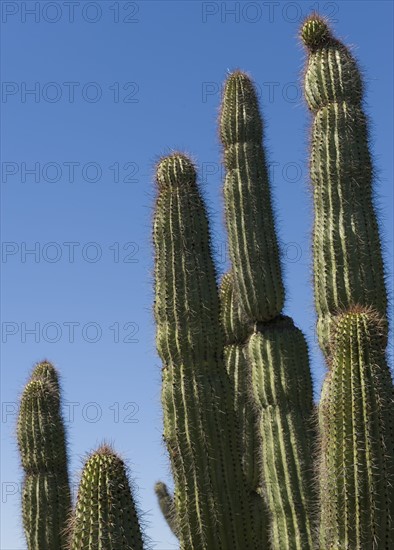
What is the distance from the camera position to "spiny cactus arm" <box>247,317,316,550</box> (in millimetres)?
7863

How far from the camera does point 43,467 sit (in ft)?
28.3

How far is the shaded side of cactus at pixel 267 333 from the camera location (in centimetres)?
792

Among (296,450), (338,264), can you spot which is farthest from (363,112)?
(296,450)

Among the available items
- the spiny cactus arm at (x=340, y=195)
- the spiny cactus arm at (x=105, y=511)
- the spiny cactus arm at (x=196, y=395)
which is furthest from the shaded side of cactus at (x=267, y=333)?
the spiny cactus arm at (x=105, y=511)

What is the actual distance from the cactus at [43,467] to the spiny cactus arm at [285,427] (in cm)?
188

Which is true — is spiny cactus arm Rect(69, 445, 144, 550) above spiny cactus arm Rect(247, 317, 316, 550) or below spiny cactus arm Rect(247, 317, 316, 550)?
below

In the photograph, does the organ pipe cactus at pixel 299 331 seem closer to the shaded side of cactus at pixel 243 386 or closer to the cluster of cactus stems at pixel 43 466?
the shaded side of cactus at pixel 243 386

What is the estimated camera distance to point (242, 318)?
29.8 ft

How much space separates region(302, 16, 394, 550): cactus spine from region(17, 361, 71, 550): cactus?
288 cm

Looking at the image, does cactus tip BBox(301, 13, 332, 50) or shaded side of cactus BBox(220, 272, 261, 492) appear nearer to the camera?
cactus tip BBox(301, 13, 332, 50)

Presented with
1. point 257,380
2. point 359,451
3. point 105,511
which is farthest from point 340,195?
point 105,511

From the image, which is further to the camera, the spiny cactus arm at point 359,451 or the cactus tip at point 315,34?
the cactus tip at point 315,34

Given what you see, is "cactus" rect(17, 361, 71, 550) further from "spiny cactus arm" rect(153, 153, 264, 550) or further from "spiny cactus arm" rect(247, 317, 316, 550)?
"spiny cactus arm" rect(153, 153, 264, 550)

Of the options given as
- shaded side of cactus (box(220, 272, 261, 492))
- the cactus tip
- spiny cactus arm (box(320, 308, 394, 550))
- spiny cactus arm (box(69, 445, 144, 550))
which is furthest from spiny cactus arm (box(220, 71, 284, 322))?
spiny cactus arm (box(69, 445, 144, 550))
